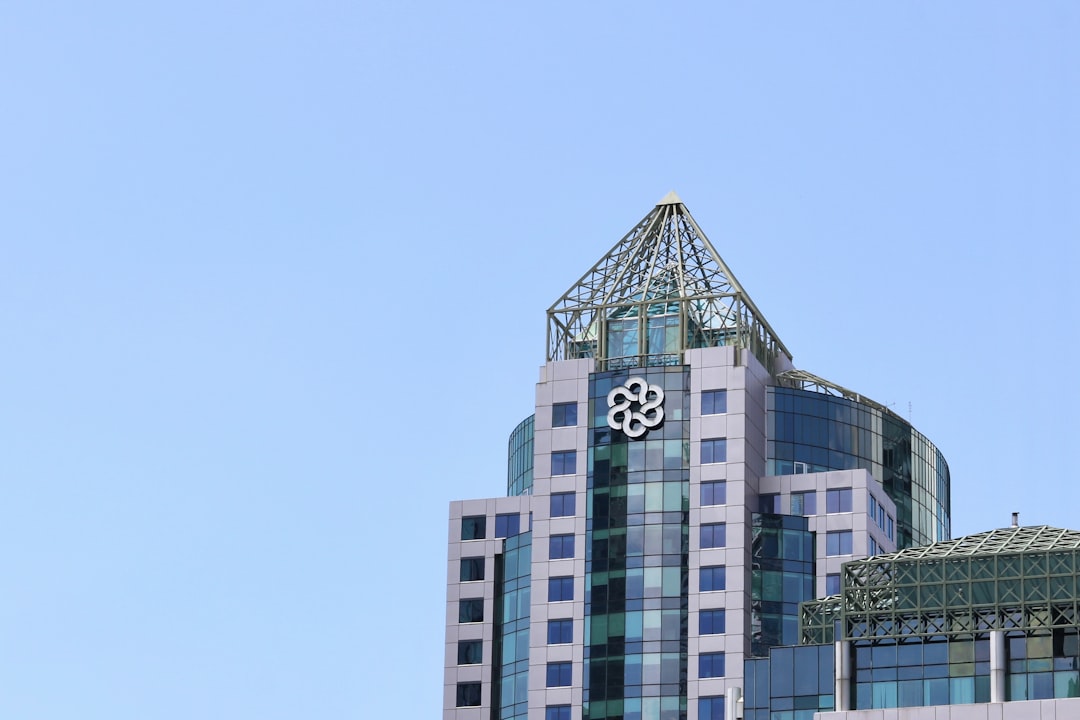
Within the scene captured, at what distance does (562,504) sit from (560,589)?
264 inches

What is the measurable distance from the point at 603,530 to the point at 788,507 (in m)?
14.1

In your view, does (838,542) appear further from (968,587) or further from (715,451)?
(968,587)

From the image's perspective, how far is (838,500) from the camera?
195 metres

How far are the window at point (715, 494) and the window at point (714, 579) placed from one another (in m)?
5.14

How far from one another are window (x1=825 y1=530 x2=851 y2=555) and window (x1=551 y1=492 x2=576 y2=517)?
19225 millimetres

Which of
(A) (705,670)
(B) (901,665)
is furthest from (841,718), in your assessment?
(A) (705,670)

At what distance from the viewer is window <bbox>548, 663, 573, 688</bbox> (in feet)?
630

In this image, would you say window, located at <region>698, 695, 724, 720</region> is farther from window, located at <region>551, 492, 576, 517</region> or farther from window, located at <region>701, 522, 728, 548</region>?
window, located at <region>551, 492, 576, 517</region>

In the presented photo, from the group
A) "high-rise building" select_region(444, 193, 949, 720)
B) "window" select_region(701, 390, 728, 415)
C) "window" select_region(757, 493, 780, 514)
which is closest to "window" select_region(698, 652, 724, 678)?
"high-rise building" select_region(444, 193, 949, 720)

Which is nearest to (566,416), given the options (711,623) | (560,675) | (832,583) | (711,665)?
(560,675)

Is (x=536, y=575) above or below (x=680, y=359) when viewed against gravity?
below

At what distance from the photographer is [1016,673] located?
509ft

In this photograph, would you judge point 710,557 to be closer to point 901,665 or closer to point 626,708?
point 626,708

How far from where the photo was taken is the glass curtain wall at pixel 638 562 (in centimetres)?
18950
